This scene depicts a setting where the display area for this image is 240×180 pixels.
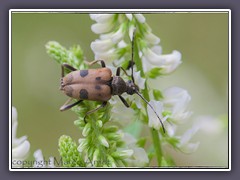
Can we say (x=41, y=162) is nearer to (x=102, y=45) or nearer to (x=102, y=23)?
(x=102, y=45)

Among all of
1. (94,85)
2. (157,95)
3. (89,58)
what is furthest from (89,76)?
(157,95)

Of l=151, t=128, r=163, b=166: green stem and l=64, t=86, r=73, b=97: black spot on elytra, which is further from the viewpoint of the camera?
l=64, t=86, r=73, b=97: black spot on elytra

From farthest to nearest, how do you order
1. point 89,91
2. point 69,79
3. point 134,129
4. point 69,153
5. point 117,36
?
point 134,129, point 69,79, point 89,91, point 117,36, point 69,153

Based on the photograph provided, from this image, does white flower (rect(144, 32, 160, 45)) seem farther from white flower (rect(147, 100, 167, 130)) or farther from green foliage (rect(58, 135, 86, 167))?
green foliage (rect(58, 135, 86, 167))

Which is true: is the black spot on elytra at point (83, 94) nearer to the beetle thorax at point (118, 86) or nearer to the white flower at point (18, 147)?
the beetle thorax at point (118, 86)

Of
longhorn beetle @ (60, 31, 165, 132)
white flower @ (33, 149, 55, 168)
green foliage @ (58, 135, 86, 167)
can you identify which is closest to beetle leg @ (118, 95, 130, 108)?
longhorn beetle @ (60, 31, 165, 132)
